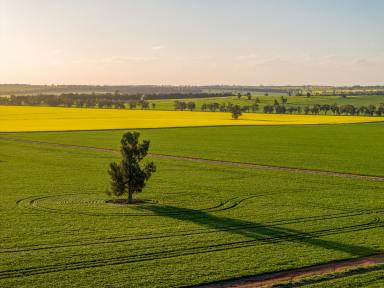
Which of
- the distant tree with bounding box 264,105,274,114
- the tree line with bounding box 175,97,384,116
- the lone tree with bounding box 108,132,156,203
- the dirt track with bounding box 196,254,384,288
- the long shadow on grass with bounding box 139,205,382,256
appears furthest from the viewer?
the distant tree with bounding box 264,105,274,114

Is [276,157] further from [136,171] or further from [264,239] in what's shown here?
[264,239]

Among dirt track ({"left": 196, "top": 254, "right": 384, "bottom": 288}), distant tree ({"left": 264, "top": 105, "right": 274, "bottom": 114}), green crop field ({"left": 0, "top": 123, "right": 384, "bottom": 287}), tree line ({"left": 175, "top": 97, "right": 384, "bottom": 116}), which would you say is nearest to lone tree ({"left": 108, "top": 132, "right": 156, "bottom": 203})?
green crop field ({"left": 0, "top": 123, "right": 384, "bottom": 287})

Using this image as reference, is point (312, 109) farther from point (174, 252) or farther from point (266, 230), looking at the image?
point (174, 252)

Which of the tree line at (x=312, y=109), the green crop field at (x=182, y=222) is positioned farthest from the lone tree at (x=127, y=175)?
the tree line at (x=312, y=109)

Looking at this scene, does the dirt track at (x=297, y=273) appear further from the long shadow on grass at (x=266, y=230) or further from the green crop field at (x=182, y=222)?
the long shadow on grass at (x=266, y=230)

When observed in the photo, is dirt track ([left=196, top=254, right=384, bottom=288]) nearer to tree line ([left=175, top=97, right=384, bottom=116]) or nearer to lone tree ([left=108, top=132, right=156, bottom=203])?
lone tree ([left=108, top=132, right=156, bottom=203])

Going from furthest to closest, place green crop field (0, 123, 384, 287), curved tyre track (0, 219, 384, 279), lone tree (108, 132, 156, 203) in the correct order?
lone tree (108, 132, 156, 203) → green crop field (0, 123, 384, 287) → curved tyre track (0, 219, 384, 279)

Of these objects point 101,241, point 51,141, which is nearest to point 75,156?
point 51,141
